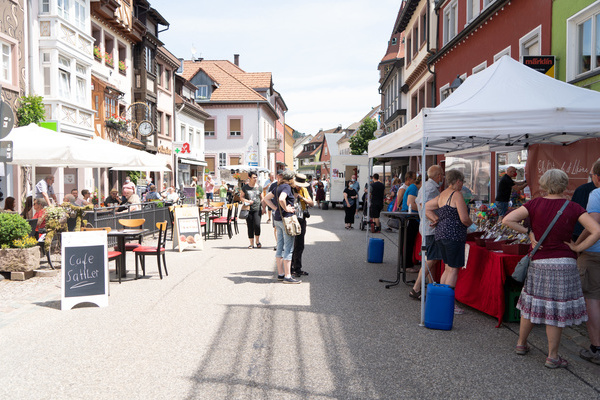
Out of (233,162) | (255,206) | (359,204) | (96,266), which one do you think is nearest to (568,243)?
(96,266)

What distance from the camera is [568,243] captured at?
4.84m

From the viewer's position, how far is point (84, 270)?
7.10 m

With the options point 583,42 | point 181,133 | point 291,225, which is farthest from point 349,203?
point 181,133

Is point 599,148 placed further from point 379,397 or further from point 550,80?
point 379,397

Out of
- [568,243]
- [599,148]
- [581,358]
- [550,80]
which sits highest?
[550,80]

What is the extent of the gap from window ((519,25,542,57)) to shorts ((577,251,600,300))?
8.66 meters

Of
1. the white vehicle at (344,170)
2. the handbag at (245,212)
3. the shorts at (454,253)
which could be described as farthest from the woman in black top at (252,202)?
the white vehicle at (344,170)

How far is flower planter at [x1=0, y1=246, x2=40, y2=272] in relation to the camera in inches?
352

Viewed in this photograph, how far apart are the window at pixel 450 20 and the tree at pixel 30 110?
46.8 ft

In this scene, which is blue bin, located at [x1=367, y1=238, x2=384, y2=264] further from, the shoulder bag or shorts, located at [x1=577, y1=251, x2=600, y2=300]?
shorts, located at [x1=577, y1=251, x2=600, y2=300]

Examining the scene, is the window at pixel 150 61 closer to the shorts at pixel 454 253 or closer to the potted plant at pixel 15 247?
the potted plant at pixel 15 247

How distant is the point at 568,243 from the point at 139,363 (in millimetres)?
3903

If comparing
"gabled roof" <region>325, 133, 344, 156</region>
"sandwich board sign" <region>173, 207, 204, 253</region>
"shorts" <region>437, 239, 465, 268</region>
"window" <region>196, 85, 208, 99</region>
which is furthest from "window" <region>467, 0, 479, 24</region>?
"gabled roof" <region>325, 133, 344, 156</region>

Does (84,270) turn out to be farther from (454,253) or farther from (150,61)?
(150,61)
